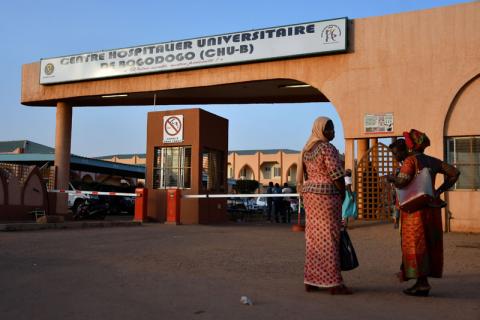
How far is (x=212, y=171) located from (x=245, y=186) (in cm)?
3147

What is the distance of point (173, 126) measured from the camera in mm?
18156

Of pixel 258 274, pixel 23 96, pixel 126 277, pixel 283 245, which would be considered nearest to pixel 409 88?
pixel 283 245

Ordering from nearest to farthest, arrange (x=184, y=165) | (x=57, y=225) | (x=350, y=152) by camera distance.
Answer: (x=57, y=225) < (x=350, y=152) < (x=184, y=165)

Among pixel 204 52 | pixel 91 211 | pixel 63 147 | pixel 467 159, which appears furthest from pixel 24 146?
pixel 467 159

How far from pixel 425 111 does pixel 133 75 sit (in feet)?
33.2

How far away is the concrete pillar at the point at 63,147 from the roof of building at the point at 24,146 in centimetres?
2425

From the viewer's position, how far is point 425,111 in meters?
13.4

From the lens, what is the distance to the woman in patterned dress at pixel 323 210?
5.05m

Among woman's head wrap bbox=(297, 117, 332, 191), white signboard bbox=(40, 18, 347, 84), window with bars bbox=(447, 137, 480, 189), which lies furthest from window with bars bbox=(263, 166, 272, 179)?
woman's head wrap bbox=(297, 117, 332, 191)

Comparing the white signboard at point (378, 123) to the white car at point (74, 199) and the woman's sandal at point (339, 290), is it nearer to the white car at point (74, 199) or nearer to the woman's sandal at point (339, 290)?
the woman's sandal at point (339, 290)

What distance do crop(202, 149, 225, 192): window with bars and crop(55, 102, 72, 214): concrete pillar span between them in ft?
19.0

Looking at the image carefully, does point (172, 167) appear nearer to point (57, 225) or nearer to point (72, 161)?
point (57, 225)

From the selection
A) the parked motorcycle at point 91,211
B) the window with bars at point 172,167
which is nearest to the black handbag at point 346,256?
the window with bars at point 172,167

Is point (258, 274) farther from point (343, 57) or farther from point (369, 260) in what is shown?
point (343, 57)
